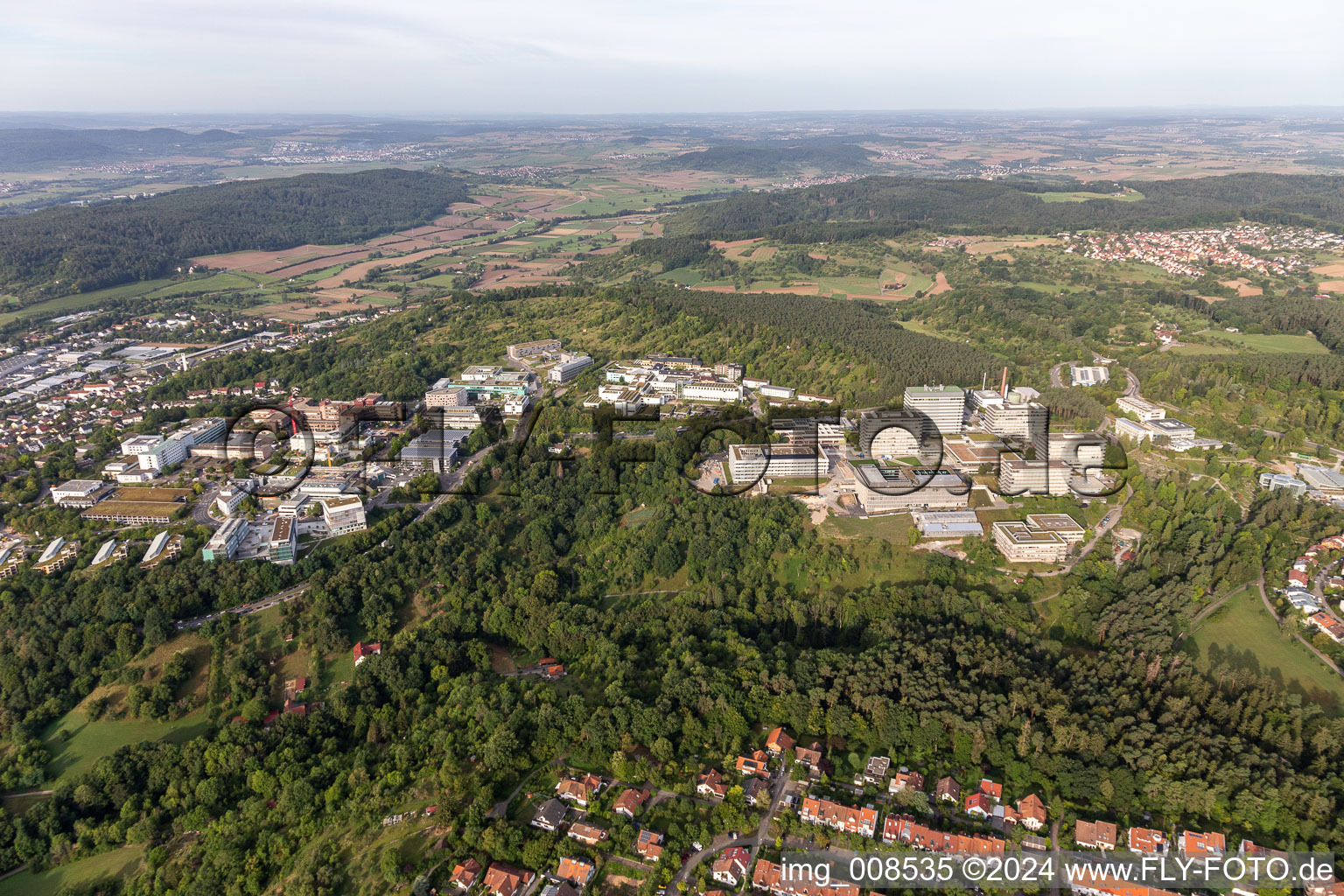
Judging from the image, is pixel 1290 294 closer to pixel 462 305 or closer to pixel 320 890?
pixel 462 305

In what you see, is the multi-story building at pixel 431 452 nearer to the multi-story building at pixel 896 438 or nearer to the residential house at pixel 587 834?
the multi-story building at pixel 896 438

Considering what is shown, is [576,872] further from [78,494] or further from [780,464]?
[78,494]

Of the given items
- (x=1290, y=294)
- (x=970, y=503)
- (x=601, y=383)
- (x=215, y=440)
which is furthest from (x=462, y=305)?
(x=1290, y=294)

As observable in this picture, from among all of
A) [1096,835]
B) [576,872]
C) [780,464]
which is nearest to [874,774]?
[1096,835]

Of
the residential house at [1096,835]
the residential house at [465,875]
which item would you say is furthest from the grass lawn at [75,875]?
the residential house at [1096,835]

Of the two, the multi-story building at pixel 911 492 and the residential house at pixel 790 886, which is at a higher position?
the multi-story building at pixel 911 492

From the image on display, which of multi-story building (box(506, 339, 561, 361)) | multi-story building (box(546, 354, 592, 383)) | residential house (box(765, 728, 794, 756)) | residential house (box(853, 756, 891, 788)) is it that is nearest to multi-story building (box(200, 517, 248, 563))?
multi-story building (box(546, 354, 592, 383))

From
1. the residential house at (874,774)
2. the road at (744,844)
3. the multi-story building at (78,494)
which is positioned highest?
the multi-story building at (78,494)
